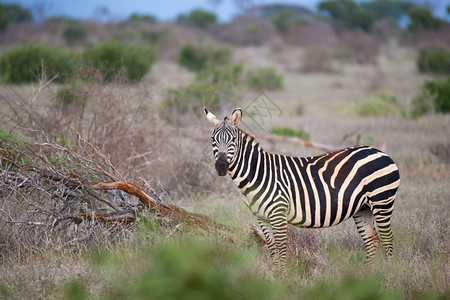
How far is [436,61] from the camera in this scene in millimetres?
26516

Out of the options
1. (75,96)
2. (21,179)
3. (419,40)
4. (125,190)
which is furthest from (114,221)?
(419,40)

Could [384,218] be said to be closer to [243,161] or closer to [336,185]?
[336,185]

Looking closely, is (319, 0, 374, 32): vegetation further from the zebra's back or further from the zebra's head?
the zebra's head

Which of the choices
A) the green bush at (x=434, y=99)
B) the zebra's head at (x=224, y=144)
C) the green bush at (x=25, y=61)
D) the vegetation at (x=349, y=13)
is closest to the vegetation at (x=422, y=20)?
the vegetation at (x=349, y=13)

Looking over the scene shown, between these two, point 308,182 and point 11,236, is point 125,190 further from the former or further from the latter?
point 308,182

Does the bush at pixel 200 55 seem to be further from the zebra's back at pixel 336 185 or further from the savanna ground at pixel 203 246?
the zebra's back at pixel 336 185

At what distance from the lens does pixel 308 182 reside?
5707mm

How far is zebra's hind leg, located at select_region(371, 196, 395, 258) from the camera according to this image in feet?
18.9

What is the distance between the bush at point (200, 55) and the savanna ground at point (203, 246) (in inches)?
675

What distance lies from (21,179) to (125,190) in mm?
1183

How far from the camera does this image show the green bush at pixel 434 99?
51.2 feet

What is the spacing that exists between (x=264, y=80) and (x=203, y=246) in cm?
1900

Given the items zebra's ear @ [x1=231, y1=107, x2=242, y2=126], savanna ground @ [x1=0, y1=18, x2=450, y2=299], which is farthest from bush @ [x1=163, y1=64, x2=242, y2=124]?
zebra's ear @ [x1=231, y1=107, x2=242, y2=126]

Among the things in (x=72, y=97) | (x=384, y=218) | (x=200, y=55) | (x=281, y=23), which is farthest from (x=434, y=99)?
(x=281, y=23)
